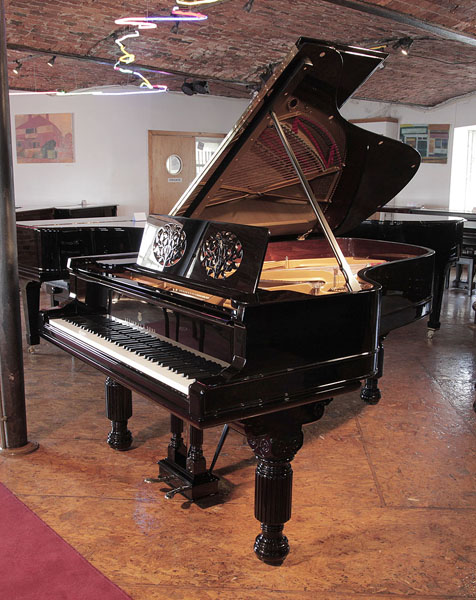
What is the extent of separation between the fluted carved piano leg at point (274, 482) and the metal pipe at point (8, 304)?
1.50 meters

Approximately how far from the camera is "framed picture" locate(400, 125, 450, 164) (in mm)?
10817

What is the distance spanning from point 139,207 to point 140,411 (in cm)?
822

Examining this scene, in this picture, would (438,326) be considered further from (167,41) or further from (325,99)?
(167,41)

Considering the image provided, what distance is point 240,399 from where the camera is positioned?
6.57 ft

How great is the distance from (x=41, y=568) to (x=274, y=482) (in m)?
0.90

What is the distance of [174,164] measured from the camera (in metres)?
11.8

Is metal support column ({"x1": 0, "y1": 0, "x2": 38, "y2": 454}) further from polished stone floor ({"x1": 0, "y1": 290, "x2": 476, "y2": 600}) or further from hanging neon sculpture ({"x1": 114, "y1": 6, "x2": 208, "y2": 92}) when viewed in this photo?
hanging neon sculpture ({"x1": 114, "y1": 6, "x2": 208, "y2": 92})

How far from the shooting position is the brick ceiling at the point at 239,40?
7.13 m

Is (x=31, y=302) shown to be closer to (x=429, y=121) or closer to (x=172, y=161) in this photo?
(x=172, y=161)

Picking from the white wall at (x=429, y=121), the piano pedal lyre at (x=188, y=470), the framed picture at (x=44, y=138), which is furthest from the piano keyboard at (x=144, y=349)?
the white wall at (x=429, y=121)

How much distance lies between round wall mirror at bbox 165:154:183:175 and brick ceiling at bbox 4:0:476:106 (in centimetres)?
129

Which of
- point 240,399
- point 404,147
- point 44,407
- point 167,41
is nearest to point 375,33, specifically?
point 167,41

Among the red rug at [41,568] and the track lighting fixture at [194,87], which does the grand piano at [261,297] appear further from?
the track lighting fixture at [194,87]

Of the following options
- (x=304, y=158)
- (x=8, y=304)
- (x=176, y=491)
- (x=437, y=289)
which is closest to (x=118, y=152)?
(x=437, y=289)
